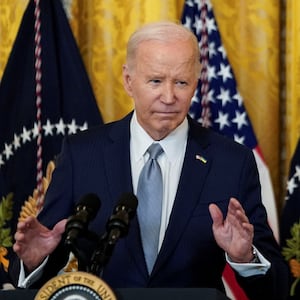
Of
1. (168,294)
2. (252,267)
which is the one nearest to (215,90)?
(252,267)

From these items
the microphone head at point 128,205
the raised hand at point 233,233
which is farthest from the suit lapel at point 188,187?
the microphone head at point 128,205

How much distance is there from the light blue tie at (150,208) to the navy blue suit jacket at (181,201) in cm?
3

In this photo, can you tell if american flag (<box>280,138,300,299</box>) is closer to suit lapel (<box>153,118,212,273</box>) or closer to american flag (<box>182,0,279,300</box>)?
american flag (<box>182,0,279,300</box>)

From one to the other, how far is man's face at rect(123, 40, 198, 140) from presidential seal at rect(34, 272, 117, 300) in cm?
83

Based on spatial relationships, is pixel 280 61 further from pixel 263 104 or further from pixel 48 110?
pixel 48 110

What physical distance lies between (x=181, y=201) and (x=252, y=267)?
0.99 feet

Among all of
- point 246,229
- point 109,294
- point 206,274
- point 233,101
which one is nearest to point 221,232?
point 246,229

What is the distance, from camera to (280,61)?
158 inches

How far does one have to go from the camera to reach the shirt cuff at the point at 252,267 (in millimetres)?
2619

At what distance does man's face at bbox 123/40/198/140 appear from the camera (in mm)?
2844

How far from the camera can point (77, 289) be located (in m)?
2.12

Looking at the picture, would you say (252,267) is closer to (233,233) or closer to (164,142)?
(233,233)

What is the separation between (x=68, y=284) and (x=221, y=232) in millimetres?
562

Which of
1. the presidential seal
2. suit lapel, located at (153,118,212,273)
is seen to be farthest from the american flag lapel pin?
the presidential seal
